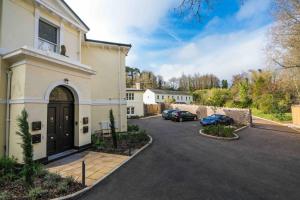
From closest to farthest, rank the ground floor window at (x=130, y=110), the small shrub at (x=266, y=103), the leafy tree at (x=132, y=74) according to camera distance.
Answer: the small shrub at (x=266, y=103), the ground floor window at (x=130, y=110), the leafy tree at (x=132, y=74)

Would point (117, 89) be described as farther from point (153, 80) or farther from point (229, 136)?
point (153, 80)

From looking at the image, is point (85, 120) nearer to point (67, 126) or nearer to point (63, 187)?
point (67, 126)

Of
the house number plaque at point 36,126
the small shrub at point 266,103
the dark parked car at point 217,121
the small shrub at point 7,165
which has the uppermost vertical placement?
the small shrub at point 266,103

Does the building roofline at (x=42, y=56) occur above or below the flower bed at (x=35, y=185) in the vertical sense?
above

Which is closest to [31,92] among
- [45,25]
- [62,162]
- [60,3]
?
[62,162]

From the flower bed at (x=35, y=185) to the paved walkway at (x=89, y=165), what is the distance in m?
0.56

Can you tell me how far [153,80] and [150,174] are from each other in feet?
221

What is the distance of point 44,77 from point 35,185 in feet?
15.6

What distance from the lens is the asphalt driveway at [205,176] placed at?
5499mm

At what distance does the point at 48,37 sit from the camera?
35.4 feet

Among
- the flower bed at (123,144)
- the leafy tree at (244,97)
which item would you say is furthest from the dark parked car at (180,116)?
the leafy tree at (244,97)

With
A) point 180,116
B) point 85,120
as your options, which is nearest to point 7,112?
point 85,120

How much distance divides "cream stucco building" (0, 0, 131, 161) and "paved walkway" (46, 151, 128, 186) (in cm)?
87

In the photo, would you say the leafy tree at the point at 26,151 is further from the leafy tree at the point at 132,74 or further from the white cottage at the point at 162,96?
the leafy tree at the point at 132,74
